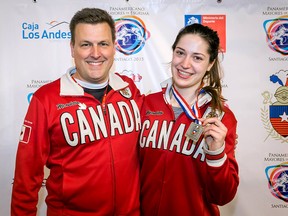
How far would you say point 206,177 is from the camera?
146cm

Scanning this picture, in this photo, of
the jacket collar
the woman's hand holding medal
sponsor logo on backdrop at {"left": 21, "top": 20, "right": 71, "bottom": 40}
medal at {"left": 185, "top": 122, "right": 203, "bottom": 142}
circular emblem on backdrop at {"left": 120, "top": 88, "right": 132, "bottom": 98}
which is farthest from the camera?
sponsor logo on backdrop at {"left": 21, "top": 20, "right": 71, "bottom": 40}

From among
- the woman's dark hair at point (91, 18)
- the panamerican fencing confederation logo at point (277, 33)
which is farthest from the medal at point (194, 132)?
the panamerican fencing confederation logo at point (277, 33)

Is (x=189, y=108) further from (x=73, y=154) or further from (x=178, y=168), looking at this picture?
(x=73, y=154)

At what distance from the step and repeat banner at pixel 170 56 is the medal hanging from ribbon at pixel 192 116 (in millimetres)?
847

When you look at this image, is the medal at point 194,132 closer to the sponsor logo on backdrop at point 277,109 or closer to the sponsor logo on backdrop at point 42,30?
the sponsor logo on backdrop at point 277,109

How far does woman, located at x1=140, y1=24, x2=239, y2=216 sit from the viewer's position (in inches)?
58.5

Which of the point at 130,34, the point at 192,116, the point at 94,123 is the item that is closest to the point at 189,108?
the point at 192,116

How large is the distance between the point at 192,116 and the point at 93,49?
1.85 ft

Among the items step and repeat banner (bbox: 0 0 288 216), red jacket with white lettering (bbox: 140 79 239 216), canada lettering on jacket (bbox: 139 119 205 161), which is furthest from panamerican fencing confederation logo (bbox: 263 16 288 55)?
canada lettering on jacket (bbox: 139 119 205 161)

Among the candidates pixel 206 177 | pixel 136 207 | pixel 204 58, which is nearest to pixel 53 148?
pixel 136 207

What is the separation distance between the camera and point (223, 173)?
1341mm

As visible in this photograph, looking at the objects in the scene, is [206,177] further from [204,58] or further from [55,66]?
[55,66]

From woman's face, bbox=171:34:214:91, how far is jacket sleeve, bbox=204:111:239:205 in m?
0.24

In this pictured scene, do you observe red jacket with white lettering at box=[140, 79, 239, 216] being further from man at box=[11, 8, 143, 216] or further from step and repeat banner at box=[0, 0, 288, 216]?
step and repeat banner at box=[0, 0, 288, 216]
